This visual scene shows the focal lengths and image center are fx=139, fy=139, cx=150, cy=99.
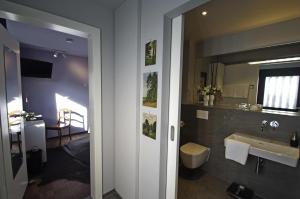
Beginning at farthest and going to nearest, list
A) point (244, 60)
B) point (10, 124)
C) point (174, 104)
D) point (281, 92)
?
1. point (244, 60)
2. point (281, 92)
3. point (10, 124)
4. point (174, 104)

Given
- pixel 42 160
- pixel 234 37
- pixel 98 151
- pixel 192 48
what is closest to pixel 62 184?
pixel 42 160

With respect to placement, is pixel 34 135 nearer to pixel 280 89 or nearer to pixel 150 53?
pixel 150 53

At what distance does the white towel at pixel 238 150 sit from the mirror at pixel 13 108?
8.50 feet

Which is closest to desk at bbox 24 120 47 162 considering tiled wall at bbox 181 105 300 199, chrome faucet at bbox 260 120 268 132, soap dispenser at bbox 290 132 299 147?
tiled wall at bbox 181 105 300 199

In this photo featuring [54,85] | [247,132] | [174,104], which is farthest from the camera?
[54,85]

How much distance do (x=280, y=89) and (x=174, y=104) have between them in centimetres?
229

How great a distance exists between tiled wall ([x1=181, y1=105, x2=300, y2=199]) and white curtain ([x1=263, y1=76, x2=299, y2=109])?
85cm

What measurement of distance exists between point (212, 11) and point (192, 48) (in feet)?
3.14

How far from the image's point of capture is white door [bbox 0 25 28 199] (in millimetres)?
1323

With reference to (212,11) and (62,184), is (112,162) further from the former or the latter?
(212,11)

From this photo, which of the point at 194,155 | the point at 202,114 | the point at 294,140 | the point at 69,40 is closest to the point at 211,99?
the point at 202,114

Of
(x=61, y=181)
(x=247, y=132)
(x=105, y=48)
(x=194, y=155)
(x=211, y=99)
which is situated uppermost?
(x=105, y=48)

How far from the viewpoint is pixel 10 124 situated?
1584 millimetres

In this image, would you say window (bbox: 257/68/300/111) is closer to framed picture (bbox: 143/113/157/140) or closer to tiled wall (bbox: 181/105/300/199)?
tiled wall (bbox: 181/105/300/199)
